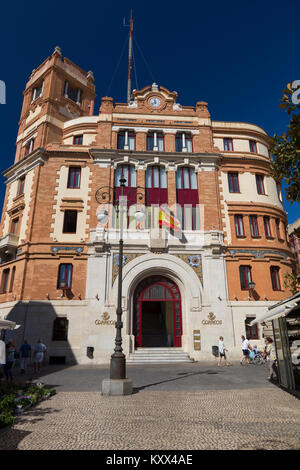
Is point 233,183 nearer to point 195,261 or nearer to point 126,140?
point 195,261

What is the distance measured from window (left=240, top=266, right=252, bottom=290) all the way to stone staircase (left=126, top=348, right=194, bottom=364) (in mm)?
6699

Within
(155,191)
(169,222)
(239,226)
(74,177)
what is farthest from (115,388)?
(74,177)

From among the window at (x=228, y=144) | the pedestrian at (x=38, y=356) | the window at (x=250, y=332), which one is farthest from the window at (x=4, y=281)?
the window at (x=228, y=144)

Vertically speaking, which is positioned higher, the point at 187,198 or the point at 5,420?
the point at 187,198

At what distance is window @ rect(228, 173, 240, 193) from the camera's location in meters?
24.7

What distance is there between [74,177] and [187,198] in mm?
9486

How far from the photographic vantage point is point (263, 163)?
25.5 meters

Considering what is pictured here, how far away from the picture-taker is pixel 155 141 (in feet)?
82.8

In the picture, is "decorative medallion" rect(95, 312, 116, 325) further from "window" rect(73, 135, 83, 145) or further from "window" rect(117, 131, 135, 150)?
"window" rect(73, 135, 83, 145)

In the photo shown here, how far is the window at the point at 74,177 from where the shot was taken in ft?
78.8

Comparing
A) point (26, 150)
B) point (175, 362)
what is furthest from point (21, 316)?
point (26, 150)

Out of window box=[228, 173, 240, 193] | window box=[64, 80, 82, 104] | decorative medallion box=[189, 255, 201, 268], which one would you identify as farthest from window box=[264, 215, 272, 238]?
window box=[64, 80, 82, 104]

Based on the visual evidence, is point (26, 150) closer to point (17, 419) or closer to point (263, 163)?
point (263, 163)

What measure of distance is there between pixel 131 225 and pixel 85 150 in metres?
7.82
